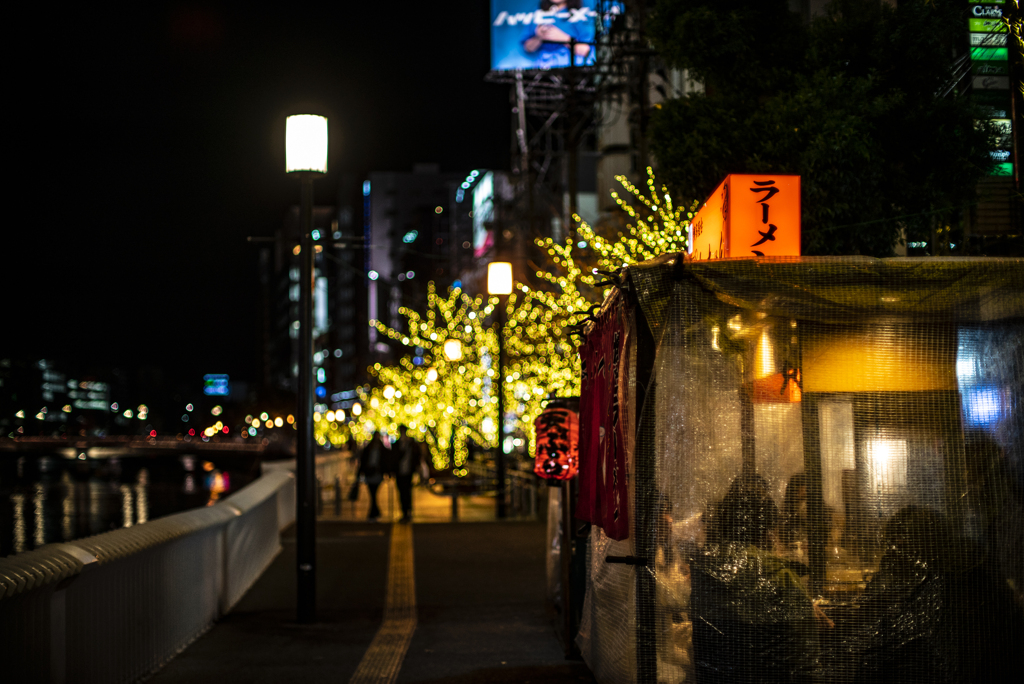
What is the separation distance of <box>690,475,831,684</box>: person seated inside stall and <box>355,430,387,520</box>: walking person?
15.1 meters

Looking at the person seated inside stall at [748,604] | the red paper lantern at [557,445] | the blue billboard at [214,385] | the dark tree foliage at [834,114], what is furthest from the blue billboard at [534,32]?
the blue billboard at [214,385]

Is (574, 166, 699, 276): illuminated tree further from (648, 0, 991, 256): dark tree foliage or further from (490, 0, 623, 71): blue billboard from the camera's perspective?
(490, 0, 623, 71): blue billboard

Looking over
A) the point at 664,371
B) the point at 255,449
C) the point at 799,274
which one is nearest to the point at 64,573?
the point at 664,371

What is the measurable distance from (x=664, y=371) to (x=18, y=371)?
2404 cm

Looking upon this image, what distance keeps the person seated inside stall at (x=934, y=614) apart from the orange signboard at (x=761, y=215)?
87.2 inches

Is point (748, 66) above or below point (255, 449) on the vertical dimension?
above

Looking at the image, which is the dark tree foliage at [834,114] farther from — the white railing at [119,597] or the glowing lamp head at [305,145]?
the white railing at [119,597]

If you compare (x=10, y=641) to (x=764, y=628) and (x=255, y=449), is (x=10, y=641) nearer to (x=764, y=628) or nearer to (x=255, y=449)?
(x=764, y=628)

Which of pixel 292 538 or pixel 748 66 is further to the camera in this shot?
pixel 292 538

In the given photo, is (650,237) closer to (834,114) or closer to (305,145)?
(834,114)

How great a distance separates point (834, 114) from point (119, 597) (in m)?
9.80

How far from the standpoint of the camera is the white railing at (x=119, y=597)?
526 centimetres

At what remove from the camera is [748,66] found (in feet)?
43.6

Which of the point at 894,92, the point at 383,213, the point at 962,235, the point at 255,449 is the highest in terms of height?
the point at 383,213
